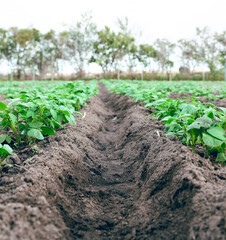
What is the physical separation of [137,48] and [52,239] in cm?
4548

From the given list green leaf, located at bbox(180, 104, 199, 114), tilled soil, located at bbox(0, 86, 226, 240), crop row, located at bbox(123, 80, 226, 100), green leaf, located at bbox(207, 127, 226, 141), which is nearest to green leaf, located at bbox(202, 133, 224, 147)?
green leaf, located at bbox(207, 127, 226, 141)

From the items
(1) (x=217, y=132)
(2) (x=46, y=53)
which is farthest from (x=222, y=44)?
(1) (x=217, y=132)

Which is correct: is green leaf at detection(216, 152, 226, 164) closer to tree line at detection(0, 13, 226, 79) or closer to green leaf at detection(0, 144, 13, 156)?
green leaf at detection(0, 144, 13, 156)

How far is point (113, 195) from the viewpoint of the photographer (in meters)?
2.56

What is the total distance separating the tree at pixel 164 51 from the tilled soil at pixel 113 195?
4588cm

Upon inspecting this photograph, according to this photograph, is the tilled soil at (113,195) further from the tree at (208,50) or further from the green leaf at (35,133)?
the tree at (208,50)

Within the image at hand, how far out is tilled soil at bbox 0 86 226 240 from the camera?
1.54 metres

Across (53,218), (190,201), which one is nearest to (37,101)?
(53,218)

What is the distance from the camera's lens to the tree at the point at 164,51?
152 ft

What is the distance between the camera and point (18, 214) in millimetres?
1509

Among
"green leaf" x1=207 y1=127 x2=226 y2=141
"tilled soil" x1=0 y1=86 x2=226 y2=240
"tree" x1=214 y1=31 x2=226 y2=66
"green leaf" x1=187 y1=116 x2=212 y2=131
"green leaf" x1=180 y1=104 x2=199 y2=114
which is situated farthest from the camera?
"tree" x1=214 y1=31 x2=226 y2=66

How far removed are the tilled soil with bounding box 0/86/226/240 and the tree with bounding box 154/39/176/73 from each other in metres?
45.9

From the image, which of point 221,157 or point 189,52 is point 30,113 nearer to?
point 221,157

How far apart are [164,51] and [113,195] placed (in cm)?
4805
